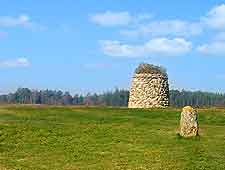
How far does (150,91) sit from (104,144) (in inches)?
980

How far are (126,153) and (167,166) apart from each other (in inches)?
118

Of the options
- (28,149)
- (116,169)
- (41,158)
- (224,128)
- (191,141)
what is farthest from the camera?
(224,128)

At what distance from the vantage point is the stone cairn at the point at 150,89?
44.3 metres

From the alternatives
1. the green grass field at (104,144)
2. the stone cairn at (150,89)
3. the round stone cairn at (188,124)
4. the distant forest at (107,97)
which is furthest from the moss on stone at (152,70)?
the distant forest at (107,97)

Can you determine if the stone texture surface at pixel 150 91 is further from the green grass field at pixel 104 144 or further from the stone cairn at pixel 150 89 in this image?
the green grass field at pixel 104 144

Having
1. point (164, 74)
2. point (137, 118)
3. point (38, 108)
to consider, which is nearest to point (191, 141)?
point (137, 118)

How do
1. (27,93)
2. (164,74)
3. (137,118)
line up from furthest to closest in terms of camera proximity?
1. (27,93)
2. (164,74)
3. (137,118)

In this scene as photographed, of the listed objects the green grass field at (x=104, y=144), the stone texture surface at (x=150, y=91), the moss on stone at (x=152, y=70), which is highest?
the moss on stone at (x=152, y=70)

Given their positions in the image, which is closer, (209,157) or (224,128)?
(209,157)

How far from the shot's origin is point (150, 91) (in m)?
44.5

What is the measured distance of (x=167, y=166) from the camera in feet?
49.3

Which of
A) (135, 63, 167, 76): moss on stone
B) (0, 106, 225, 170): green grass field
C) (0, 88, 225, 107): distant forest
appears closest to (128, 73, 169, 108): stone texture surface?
(135, 63, 167, 76): moss on stone

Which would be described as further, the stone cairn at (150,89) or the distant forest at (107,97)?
the distant forest at (107,97)

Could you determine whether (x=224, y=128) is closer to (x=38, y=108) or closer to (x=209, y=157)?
(x=209, y=157)
